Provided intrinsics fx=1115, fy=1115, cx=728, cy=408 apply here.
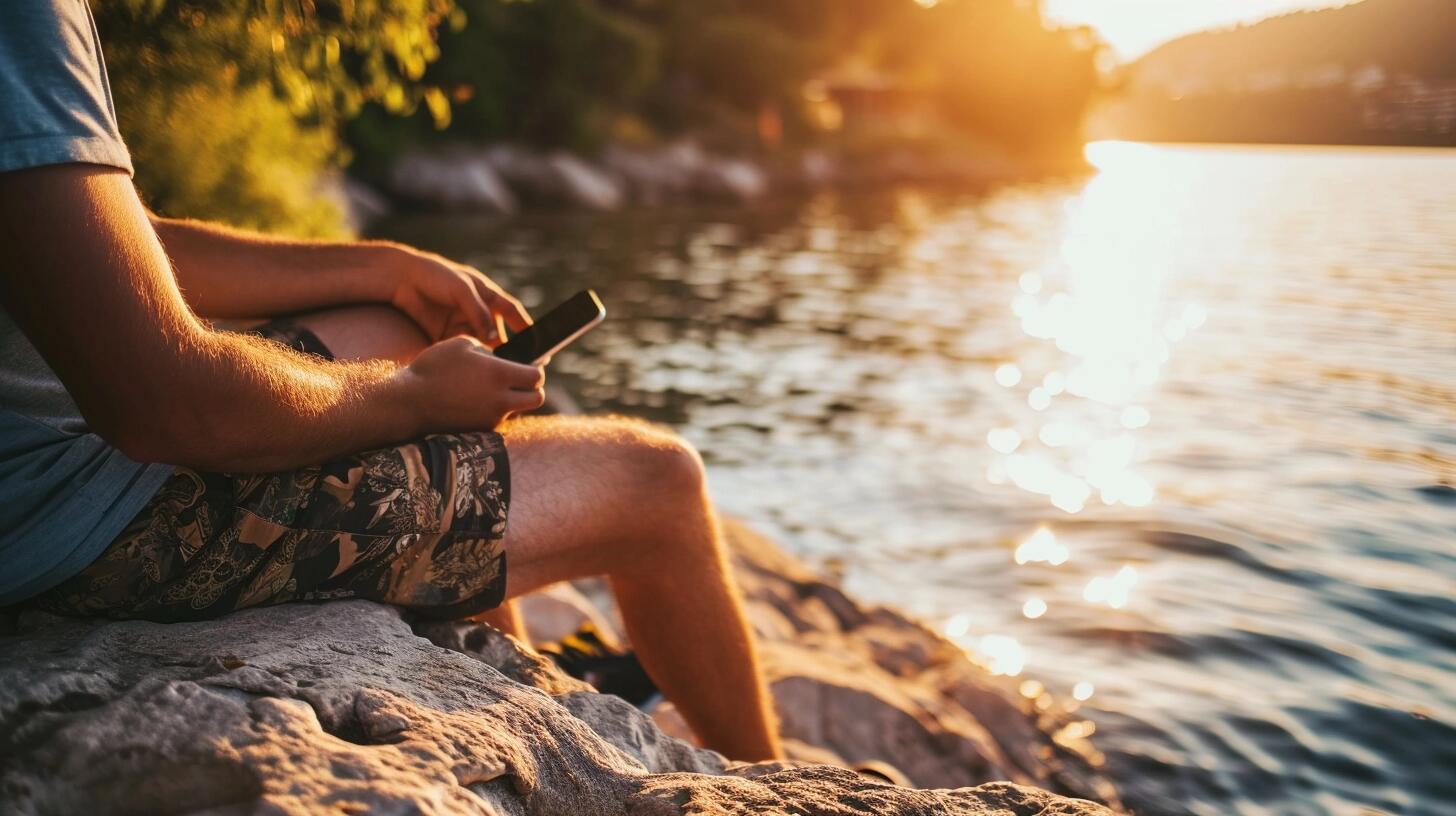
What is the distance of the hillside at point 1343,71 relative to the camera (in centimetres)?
Result: 546

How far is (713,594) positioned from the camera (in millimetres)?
2730

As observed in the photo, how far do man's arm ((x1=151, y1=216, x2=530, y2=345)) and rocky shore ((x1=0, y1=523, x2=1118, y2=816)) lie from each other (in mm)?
864

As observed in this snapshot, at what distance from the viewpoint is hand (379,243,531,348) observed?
9.49 ft

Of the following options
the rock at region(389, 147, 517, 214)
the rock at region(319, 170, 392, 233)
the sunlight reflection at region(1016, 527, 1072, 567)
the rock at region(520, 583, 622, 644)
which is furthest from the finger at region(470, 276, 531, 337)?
the rock at region(389, 147, 517, 214)

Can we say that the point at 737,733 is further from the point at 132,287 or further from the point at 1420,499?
the point at 1420,499

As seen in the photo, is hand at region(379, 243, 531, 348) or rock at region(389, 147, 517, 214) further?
rock at region(389, 147, 517, 214)

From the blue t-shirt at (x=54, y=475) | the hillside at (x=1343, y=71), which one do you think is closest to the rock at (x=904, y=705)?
the blue t-shirt at (x=54, y=475)

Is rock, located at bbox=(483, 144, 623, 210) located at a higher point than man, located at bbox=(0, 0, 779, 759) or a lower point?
higher

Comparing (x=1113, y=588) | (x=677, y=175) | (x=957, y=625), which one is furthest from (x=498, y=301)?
(x=677, y=175)

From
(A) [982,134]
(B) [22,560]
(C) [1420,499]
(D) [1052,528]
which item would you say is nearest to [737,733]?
(B) [22,560]

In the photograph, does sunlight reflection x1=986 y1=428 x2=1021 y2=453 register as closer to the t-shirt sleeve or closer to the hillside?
the hillside

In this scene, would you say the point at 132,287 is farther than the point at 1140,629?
No

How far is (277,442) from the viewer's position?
2104 mm

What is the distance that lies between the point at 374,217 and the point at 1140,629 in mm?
25109
